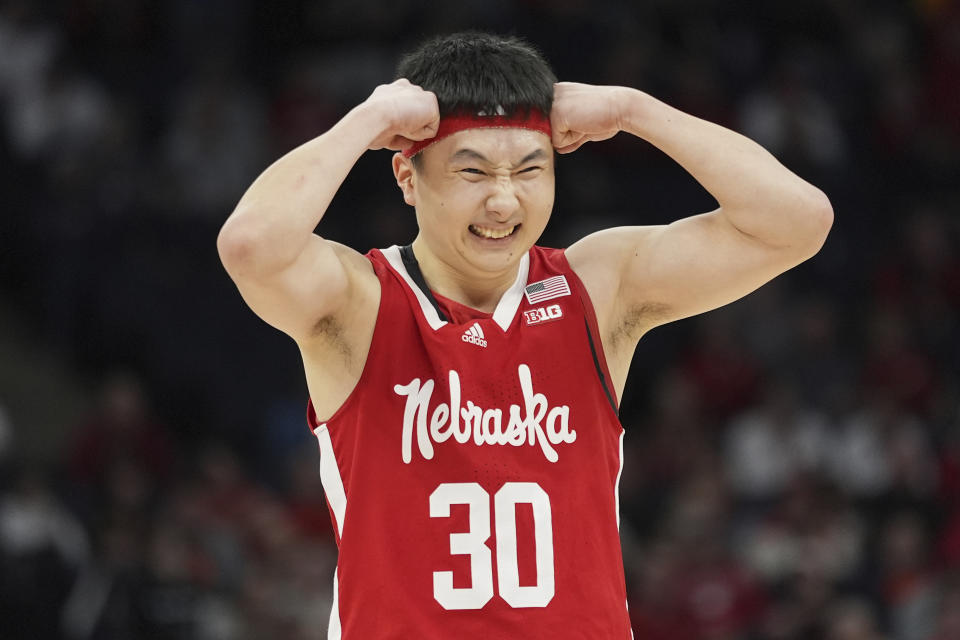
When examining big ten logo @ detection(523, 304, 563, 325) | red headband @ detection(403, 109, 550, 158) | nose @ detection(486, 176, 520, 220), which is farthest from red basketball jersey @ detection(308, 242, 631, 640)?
red headband @ detection(403, 109, 550, 158)

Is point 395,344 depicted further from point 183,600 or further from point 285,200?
point 183,600

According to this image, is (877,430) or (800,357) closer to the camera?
(877,430)

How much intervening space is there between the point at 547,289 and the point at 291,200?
863 millimetres

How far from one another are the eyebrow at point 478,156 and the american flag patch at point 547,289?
0.42m

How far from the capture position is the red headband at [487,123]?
401 centimetres

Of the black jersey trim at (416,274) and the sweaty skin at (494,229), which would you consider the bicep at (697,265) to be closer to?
the sweaty skin at (494,229)

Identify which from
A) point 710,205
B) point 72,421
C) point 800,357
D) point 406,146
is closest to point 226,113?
point 72,421

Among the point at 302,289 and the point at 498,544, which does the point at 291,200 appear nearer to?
the point at 302,289

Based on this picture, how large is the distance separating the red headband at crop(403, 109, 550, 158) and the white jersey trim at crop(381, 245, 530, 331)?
0.38 m

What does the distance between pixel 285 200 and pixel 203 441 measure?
8270mm

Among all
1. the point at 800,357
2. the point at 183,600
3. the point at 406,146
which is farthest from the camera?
the point at 800,357

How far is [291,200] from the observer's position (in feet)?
12.6

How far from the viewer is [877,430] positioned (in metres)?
11.2

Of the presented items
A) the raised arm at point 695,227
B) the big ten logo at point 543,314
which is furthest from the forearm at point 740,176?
the big ten logo at point 543,314
